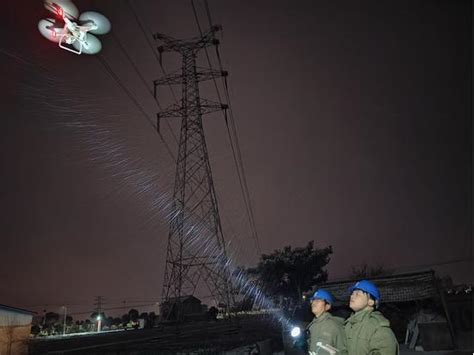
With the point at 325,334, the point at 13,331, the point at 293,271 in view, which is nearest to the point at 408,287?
the point at 325,334

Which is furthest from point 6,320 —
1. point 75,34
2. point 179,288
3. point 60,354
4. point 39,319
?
point 39,319

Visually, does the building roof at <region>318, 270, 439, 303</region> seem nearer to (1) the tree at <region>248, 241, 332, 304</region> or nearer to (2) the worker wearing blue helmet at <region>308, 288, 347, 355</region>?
(2) the worker wearing blue helmet at <region>308, 288, 347, 355</region>

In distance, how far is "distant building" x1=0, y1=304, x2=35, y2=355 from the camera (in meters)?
17.1

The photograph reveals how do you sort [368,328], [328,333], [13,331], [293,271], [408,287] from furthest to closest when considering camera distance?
[293,271], [13,331], [408,287], [328,333], [368,328]

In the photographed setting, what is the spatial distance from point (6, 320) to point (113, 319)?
251 ft

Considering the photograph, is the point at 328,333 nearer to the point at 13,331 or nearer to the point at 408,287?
the point at 408,287

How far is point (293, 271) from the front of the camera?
1463 inches

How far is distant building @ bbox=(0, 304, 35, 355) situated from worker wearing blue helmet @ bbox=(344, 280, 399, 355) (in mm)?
18060

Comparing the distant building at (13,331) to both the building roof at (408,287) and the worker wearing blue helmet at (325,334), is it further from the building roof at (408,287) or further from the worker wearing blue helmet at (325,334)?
the worker wearing blue helmet at (325,334)

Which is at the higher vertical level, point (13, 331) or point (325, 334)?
point (13, 331)

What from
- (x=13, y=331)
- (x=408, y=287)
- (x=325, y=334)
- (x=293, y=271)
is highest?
(x=293, y=271)

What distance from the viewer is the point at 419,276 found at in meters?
15.1

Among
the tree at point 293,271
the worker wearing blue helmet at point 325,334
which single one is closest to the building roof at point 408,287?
the worker wearing blue helmet at point 325,334

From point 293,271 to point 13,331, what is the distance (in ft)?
83.4
